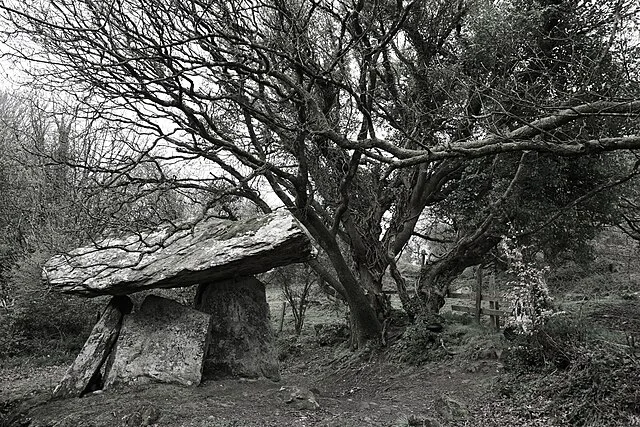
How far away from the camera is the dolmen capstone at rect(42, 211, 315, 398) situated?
6.45m

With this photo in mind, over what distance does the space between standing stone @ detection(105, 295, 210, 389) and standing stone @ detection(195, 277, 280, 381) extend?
0.56 m

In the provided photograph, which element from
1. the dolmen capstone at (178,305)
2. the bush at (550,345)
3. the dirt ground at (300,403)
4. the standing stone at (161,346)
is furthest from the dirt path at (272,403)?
the bush at (550,345)

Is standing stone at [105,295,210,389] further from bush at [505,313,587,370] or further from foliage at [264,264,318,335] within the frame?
foliage at [264,264,318,335]

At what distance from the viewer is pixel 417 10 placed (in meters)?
9.35

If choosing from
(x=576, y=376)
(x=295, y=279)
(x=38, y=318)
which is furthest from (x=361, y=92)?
(x=38, y=318)

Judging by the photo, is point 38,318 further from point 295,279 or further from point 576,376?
point 576,376

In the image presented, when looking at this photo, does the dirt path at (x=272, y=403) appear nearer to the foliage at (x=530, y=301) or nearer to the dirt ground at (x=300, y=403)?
the dirt ground at (x=300, y=403)

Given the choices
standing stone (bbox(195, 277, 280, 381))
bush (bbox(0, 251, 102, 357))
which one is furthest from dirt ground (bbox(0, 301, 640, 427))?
bush (bbox(0, 251, 102, 357))

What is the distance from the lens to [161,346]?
6.80 meters

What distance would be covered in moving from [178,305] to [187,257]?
104cm

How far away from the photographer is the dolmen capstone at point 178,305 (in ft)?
21.1

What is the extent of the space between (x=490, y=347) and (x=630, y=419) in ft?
12.5

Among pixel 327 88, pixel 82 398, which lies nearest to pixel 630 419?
pixel 327 88

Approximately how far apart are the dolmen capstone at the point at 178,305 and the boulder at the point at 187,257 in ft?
0.05
